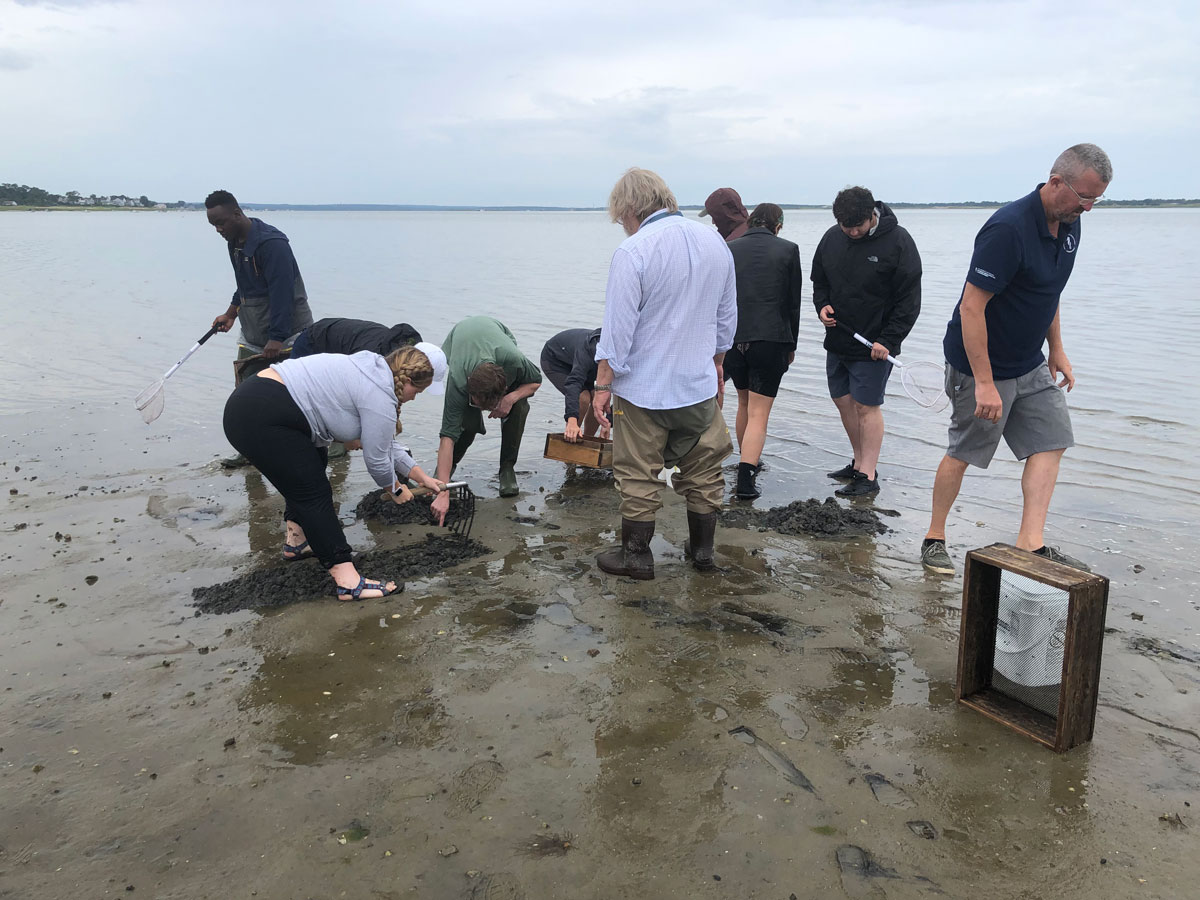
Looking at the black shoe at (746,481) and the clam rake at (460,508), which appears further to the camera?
the black shoe at (746,481)

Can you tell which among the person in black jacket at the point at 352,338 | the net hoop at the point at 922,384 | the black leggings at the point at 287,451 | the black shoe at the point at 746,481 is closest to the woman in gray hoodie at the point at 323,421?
the black leggings at the point at 287,451

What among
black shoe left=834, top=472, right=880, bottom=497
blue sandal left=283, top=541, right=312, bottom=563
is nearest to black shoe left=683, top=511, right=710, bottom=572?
black shoe left=834, top=472, right=880, bottom=497

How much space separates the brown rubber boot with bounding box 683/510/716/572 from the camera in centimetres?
480

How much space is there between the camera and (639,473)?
4.62m

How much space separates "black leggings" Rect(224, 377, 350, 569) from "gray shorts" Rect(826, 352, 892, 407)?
383 centimetres

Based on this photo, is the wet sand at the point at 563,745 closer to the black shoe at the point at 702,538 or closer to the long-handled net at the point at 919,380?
the black shoe at the point at 702,538

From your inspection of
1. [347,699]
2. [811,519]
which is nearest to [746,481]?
[811,519]

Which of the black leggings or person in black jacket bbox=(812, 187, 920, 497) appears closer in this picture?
the black leggings

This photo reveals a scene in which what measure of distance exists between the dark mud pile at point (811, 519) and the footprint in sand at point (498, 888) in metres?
3.48

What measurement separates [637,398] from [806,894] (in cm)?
260

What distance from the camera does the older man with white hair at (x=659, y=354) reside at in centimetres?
434

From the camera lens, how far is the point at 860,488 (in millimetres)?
6523

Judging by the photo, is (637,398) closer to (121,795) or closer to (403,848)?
(403,848)

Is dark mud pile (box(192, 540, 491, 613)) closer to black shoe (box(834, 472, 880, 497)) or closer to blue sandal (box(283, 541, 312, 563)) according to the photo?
blue sandal (box(283, 541, 312, 563))
